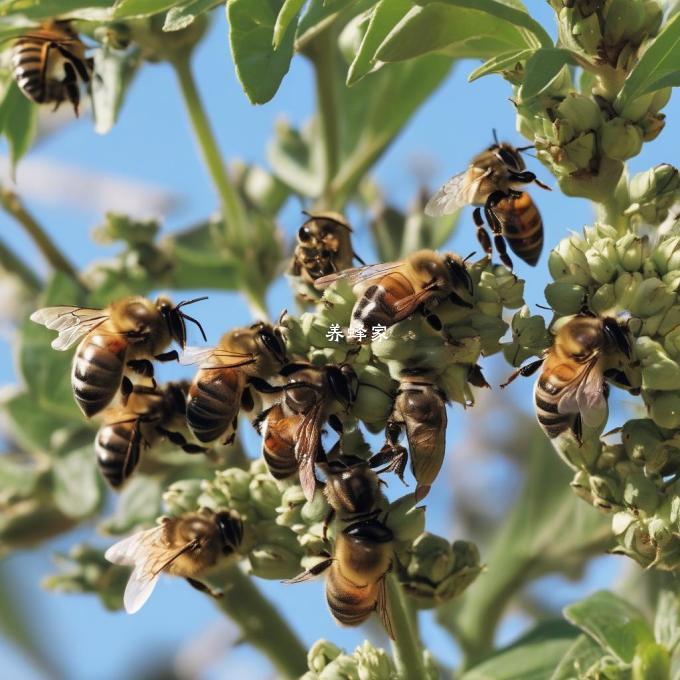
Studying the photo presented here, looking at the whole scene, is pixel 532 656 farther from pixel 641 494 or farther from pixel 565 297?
pixel 565 297

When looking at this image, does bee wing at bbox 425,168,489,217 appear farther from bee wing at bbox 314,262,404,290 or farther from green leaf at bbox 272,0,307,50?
green leaf at bbox 272,0,307,50

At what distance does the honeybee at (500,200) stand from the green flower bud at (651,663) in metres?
0.77

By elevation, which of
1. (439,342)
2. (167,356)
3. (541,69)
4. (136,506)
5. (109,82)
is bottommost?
(136,506)

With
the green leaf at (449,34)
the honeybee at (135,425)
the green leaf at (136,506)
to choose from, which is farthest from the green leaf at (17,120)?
the green leaf at (449,34)

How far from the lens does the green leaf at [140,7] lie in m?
2.48

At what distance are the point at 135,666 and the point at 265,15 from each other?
345cm

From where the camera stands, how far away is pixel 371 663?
255cm

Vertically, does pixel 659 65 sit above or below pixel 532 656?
above

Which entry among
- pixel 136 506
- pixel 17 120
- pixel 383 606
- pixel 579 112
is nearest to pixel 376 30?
pixel 579 112

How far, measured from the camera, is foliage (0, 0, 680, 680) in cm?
238

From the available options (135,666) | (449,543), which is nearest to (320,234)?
(449,543)

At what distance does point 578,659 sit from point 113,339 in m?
1.16

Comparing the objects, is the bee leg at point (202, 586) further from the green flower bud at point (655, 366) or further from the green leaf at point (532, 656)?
the green flower bud at point (655, 366)

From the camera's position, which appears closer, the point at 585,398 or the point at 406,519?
the point at 585,398
